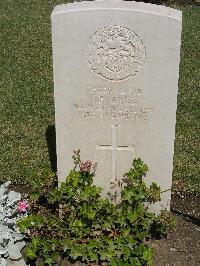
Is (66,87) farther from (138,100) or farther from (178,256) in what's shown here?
(178,256)

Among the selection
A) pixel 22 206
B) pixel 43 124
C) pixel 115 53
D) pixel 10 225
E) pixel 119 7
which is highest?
pixel 119 7

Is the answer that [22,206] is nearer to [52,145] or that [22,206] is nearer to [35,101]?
[52,145]

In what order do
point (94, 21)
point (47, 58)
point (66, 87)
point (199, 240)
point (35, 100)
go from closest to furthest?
point (94, 21)
point (66, 87)
point (199, 240)
point (35, 100)
point (47, 58)

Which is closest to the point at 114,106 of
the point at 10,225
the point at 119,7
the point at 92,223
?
the point at 119,7

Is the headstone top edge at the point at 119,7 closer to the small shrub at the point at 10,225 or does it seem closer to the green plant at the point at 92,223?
the green plant at the point at 92,223

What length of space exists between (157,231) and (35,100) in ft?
11.4

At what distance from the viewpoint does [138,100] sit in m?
3.99

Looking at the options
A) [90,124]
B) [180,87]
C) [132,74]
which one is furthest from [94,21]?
[180,87]

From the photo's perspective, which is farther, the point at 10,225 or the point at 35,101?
the point at 35,101

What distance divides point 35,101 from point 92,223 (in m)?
3.47

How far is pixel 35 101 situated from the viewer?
7.25 meters

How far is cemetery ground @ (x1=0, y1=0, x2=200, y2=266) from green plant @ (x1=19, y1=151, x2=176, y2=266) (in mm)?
296

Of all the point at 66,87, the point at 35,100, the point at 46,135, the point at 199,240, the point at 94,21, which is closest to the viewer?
the point at 94,21

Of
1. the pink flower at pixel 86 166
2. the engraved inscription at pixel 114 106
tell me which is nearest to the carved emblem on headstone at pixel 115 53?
the engraved inscription at pixel 114 106
